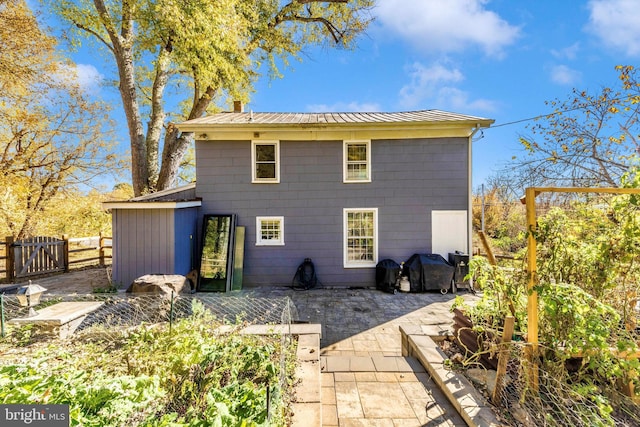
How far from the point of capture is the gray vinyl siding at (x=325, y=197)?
7020 millimetres

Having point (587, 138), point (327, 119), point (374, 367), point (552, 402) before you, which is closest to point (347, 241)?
point (327, 119)

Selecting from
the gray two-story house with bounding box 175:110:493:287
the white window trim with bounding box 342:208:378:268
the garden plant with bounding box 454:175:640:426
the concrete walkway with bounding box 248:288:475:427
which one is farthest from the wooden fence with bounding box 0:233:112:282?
the garden plant with bounding box 454:175:640:426

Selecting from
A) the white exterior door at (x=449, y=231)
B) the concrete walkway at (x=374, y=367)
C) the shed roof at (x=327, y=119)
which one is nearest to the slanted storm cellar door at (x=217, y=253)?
the concrete walkway at (x=374, y=367)

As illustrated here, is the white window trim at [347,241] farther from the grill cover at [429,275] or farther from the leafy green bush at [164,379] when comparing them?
the leafy green bush at [164,379]

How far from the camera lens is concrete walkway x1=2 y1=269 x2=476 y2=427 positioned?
7.84 feet

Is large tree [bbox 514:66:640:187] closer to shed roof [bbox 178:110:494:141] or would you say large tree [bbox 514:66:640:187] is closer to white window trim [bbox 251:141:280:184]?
shed roof [bbox 178:110:494:141]

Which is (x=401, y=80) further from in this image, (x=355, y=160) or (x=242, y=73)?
(x=242, y=73)

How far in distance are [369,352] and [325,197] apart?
4151 mm

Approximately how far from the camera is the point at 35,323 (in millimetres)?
3348

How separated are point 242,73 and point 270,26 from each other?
2215 mm

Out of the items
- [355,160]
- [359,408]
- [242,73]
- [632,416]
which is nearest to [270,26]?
[242,73]

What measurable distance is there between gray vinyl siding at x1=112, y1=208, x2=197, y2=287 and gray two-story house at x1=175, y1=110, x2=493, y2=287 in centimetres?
110

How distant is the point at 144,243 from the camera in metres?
6.06

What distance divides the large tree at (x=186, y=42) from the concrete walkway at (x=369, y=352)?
5214 mm
